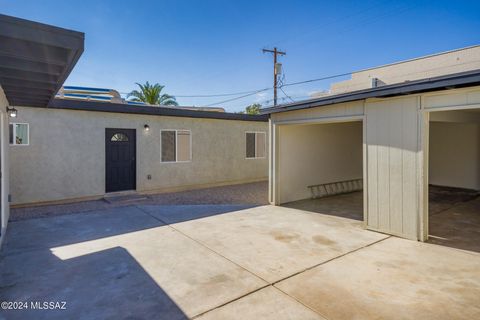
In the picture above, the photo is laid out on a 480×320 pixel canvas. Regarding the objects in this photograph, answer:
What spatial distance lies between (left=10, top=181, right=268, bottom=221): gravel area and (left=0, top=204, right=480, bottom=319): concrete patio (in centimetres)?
105

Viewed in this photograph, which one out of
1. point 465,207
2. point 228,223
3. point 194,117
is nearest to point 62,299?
point 228,223

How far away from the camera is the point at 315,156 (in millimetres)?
8414

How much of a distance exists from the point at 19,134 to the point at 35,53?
16.4ft

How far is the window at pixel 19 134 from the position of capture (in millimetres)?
6703

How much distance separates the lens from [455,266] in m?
3.62

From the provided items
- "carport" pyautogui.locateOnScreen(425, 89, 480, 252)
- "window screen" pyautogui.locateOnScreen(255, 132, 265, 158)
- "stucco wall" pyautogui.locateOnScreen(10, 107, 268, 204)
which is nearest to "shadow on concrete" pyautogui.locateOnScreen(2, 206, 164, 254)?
"stucco wall" pyautogui.locateOnScreen(10, 107, 268, 204)

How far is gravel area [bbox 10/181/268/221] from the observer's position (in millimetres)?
6555

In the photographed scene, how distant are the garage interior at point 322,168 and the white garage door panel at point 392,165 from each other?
130cm

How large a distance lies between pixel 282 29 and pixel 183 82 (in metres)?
11.4

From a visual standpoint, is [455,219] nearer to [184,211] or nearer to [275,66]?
[184,211]

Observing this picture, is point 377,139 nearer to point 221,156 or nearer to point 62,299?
point 62,299

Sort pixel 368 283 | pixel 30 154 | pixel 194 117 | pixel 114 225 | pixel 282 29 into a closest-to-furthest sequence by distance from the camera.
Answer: pixel 368 283, pixel 114 225, pixel 30 154, pixel 194 117, pixel 282 29

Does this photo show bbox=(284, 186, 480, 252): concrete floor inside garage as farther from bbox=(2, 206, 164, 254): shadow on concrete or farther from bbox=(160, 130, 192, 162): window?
bbox=(160, 130, 192, 162): window

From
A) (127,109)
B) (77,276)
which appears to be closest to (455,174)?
(127,109)
